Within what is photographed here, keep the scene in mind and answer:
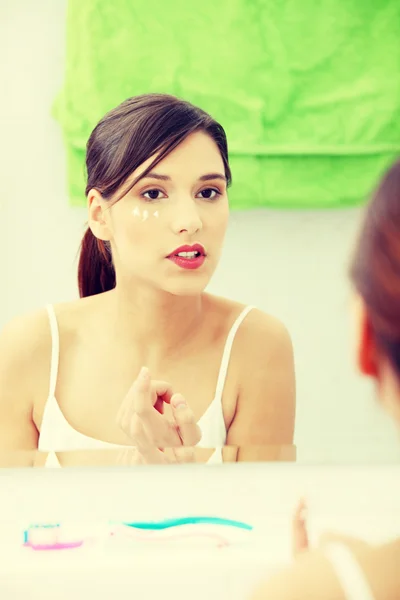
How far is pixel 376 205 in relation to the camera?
61 cm

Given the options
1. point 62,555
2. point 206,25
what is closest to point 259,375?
point 62,555

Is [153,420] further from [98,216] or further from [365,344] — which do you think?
[365,344]

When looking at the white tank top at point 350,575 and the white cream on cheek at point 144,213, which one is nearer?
the white tank top at point 350,575

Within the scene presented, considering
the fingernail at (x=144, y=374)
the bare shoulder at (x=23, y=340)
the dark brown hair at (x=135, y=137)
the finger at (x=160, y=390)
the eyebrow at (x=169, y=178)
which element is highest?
the dark brown hair at (x=135, y=137)

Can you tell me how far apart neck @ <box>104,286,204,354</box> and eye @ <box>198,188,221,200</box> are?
0.40 feet

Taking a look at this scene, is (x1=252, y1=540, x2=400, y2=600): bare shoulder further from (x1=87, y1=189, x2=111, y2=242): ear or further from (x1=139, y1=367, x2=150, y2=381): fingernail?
(x1=87, y1=189, x2=111, y2=242): ear

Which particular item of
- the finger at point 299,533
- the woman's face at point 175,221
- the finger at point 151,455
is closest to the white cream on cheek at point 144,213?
the woman's face at point 175,221

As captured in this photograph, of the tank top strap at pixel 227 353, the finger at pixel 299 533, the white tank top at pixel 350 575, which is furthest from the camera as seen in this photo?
the tank top strap at pixel 227 353

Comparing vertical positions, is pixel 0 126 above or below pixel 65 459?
above

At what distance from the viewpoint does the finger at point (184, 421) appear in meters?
0.94

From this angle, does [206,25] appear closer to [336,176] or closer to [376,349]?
[336,176]

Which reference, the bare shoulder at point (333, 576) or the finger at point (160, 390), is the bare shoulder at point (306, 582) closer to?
the bare shoulder at point (333, 576)

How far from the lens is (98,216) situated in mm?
925

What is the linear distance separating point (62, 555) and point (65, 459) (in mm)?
113
